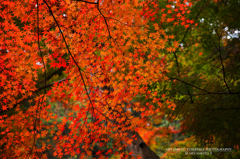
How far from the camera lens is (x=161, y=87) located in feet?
14.5

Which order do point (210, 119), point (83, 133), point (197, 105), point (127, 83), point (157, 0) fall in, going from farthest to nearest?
point (157, 0)
point (127, 83)
point (83, 133)
point (197, 105)
point (210, 119)

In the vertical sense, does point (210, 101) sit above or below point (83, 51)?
below

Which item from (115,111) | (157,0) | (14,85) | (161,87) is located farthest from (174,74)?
(14,85)

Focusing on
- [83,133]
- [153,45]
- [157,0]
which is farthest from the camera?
[157,0]

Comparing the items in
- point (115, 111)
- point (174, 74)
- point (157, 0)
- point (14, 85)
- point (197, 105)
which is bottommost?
point (197, 105)

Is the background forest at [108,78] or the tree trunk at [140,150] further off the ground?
the background forest at [108,78]

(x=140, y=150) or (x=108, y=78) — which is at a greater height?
(x=108, y=78)

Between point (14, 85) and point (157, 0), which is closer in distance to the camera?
point (14, 85)

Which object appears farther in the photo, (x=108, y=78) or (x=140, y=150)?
(x=140, y=150)

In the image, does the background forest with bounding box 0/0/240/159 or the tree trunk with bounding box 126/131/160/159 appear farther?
the tree trunk with bounding box 126/131/160/159

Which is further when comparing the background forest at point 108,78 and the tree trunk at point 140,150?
the tree trunk at point 140,150

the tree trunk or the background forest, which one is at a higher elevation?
the background forest

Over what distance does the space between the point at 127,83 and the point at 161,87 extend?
3.37 ft

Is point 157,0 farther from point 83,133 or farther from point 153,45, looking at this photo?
point 83,133
